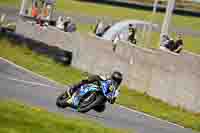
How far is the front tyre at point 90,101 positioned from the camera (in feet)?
49.5

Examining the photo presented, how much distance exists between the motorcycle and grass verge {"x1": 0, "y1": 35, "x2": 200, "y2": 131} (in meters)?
3.35

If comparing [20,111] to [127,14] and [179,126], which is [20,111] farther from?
[127,14]

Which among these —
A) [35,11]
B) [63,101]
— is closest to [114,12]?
[35,11]

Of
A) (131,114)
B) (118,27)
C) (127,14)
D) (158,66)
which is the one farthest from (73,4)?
(131,114)

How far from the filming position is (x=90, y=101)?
15.2m

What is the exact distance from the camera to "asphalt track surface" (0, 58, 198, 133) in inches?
607

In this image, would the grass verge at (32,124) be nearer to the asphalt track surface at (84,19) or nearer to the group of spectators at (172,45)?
the group of spectators at (172,45)

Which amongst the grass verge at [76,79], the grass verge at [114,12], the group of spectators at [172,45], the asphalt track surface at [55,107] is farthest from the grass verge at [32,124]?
the grass verge at [114,12]

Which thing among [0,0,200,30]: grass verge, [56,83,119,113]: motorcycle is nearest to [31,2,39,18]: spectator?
[0,0,200,30]: grass verge

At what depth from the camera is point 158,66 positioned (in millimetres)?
22266

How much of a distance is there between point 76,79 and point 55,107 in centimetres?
832

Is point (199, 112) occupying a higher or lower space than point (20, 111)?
lower

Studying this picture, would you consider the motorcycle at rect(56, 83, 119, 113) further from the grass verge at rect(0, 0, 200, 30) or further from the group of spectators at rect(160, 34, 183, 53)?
the grass verge at rect(0, 0, 200, 30)

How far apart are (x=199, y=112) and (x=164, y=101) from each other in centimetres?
179
